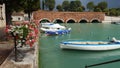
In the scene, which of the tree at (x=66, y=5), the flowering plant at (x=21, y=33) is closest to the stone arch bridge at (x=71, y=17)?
the tree at (x=66, y=5)

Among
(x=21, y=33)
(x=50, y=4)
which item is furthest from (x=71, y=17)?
(x=21, y=33)

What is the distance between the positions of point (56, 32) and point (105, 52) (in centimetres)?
1915

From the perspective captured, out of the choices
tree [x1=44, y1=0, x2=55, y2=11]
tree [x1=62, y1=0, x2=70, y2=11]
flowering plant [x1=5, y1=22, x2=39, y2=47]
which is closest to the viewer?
flowering plant [x1=5, y1=22, x2=39, y2=47]

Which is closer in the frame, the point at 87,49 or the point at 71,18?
the point at 87,49

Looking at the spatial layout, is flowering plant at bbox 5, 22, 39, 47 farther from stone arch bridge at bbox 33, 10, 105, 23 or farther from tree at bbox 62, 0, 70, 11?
tree at bbox 62, 0, 70, 11

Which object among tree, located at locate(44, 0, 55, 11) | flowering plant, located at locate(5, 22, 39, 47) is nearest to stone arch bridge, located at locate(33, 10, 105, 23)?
tree, located at locate(44, 0, 55, 11)

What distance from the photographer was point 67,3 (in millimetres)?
110625

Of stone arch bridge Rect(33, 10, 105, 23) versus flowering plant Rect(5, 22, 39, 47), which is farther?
stone arch bridge Rect(33, 10, 105, 23)

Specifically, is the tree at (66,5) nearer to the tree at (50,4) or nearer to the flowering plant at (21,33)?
the tree at (50,4)

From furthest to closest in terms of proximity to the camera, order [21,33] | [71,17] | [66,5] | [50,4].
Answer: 1. [66,5]
2. [50,4]
3. [71,17]
4. [21,33]

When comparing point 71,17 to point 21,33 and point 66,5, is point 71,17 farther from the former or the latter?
point 21,33

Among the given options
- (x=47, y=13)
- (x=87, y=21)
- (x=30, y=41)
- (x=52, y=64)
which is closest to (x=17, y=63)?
(x=30, y=41)

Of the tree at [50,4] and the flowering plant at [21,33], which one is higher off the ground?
the tree at [50,4]

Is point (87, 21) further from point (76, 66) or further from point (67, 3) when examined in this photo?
point (76, 66)
